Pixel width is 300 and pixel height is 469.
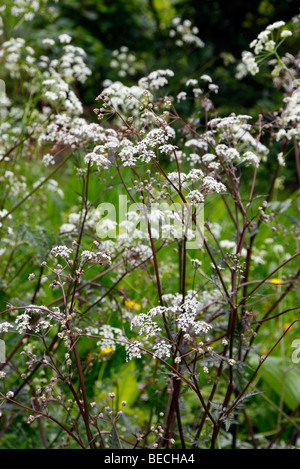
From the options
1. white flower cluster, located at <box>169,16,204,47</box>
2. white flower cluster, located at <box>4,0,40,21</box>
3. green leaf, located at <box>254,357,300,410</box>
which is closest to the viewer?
green leaf, located at <box>254,357,300,410</box>

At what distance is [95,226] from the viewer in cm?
196

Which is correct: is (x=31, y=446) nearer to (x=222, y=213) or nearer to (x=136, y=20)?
(x=222, y=213)

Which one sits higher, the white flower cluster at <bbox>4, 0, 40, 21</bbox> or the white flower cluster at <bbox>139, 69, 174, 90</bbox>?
the white flower cluster at <bbox>4, 0, 40, 21</bbox>

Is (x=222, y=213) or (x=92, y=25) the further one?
(x=92, y=25)

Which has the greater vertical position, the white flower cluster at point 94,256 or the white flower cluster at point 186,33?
the white flower cluster at point 186,33

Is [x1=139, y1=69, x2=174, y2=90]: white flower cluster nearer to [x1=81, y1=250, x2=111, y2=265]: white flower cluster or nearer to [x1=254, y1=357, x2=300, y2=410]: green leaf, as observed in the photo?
[x1=81, y1=250, x2=111, y2=265]: white flower cluster

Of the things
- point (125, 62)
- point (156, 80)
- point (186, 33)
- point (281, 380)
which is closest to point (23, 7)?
point (156, 80)

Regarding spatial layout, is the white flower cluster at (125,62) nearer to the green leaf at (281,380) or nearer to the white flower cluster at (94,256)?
the green leaf at (281,380)

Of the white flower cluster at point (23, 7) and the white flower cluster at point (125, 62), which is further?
the white flower cluster at point (125, 62)

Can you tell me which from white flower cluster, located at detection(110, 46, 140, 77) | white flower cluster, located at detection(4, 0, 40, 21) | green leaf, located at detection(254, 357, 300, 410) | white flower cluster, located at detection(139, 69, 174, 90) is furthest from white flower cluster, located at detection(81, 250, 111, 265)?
white flower cluster, located at detection(110, 46, 140, 77)

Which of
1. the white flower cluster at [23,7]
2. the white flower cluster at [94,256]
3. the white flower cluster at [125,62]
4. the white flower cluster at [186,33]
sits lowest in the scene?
the white flower cluster at [94,256]

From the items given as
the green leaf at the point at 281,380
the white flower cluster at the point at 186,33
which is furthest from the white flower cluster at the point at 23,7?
the green leaf at the point at 281,380

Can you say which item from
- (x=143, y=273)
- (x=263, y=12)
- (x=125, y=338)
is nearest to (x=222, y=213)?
(x=143, y=273)

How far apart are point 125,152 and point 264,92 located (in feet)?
16.2
